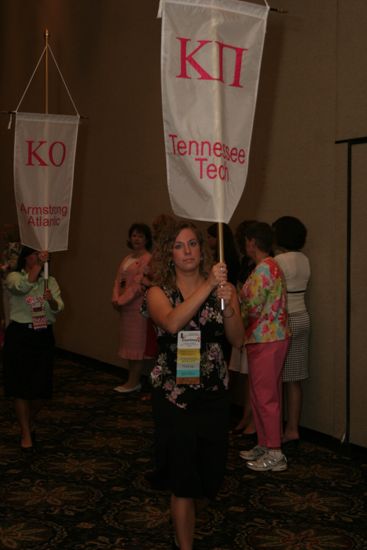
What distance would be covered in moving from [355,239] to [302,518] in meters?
1.95

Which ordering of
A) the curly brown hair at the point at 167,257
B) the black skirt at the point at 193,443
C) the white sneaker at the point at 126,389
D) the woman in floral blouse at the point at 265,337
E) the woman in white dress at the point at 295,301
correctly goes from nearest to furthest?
the black skirt at the point at 193,443, the curly brown hair at the point at 167,257, the woman in floral blouse at the point at 265,337, the woman in white dress at the point at 295,301, the white sneaker at the point at 126,389

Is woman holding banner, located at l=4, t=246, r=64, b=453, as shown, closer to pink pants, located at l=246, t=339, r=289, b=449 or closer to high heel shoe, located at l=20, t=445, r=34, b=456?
high heel shoe, located at l=20, t=445, r=34, b=456

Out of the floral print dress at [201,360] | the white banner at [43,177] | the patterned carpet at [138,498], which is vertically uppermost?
the white banner at [43,177]

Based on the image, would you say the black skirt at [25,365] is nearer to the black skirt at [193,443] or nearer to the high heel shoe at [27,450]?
the high heel shoe at [27,450]

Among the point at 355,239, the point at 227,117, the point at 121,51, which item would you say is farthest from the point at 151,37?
the point at 227,117

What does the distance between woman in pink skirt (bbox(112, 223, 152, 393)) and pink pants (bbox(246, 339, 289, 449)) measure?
2053 mm

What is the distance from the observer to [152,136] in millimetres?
7449

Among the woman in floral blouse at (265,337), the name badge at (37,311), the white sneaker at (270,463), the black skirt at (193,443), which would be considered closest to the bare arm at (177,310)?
the black skirt at (193,443)

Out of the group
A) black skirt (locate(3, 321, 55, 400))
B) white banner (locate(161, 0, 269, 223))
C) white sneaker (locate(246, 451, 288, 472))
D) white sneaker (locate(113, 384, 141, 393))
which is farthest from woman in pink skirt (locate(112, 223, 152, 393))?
white banner (locate(161, 0, 269, 223))

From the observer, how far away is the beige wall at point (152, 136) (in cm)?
522

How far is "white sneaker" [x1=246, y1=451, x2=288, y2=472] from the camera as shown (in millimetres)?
4719

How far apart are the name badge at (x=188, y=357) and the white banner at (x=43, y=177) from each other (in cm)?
225

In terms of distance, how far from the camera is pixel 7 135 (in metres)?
11.0

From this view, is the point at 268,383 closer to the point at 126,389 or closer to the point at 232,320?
the point at 232,320
